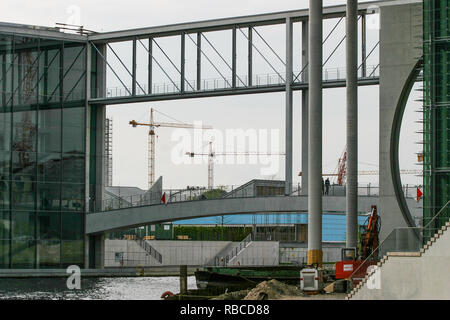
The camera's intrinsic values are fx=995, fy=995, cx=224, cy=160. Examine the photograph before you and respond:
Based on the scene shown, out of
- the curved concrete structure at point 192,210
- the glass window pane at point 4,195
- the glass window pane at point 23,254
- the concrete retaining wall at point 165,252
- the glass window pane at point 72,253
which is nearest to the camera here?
the curved concrete structure at point 192,210

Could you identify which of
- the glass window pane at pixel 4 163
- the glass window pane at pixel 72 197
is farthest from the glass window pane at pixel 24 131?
the glass window pane at pixel 72 197

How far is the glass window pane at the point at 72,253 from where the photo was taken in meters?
76.0

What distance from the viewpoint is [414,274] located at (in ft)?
126

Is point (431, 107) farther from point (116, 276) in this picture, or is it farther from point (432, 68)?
point (116, 276)

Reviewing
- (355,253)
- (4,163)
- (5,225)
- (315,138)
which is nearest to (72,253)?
(5,225)

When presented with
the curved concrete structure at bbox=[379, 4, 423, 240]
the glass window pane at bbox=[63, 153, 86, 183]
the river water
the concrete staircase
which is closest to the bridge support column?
the river water

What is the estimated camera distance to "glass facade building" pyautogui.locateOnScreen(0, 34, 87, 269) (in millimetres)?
A: 72562

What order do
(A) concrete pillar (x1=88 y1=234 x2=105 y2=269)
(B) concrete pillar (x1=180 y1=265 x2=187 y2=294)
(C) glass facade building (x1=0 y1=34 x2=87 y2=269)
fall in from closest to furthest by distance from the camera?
(B) concrete pillar (x1=180 y1=265 x2=187 y2=294) < (C) glass facade building (x1=0 y1=34 x2=87 y2=269) < (A) concrete pillar (x1=88 y1=234 x2=105 y2=269)

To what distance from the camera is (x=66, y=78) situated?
76.4 meters

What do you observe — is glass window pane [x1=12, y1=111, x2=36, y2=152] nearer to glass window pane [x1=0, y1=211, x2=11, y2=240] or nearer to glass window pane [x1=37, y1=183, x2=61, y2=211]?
glass window pane [x1=37, y1=183, x2=61, y2=211]

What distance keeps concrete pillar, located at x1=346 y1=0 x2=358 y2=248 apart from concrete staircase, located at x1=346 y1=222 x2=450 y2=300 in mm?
18059

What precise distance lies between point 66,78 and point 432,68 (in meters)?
34.7

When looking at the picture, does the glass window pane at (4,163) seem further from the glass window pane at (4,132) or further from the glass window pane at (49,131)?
the glass window pane at (49,131)

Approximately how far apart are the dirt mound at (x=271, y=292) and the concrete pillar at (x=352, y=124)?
11.6 metres
